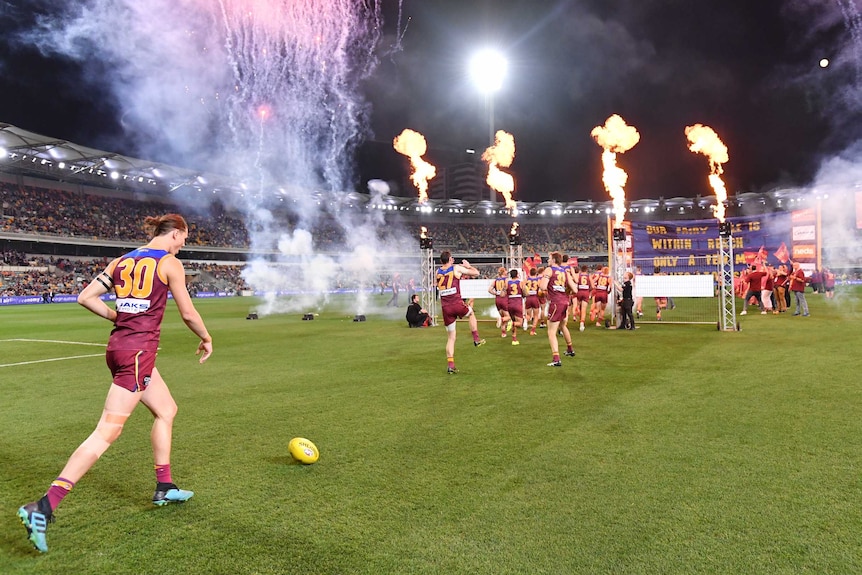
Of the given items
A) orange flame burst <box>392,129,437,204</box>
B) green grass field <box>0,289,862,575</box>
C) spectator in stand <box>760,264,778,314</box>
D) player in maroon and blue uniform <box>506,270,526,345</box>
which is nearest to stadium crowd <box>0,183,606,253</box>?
orange flame burst <box>392,129,437,204</box>

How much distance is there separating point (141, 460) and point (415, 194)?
69.2m

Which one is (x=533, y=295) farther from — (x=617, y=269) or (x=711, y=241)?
(x=711, y=241)

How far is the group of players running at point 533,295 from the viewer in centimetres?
985

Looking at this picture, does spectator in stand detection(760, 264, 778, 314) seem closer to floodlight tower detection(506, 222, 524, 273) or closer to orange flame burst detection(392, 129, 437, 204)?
floodlight tower detection(506, 222, 524, 273)

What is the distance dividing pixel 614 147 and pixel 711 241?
605 cm

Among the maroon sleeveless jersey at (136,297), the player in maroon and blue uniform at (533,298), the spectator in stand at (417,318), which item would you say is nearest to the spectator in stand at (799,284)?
the player in maroon and blue uniform at (533,298)

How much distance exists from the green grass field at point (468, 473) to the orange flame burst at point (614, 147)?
1285 centimetres

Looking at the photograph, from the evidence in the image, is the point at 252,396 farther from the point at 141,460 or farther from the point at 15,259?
the point at 15,259

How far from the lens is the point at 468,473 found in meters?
4.33

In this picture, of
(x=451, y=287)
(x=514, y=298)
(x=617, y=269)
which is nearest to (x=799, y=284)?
(x=617, y=269)

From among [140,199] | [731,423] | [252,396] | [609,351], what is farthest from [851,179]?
[140,199]

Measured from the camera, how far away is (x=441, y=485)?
13.4ft

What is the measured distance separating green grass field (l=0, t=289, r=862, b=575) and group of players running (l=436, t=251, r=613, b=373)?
3.77 feet

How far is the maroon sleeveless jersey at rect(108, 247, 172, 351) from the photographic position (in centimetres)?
362
